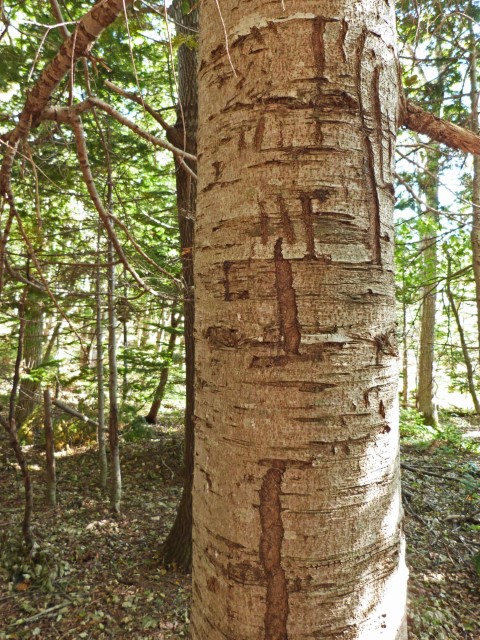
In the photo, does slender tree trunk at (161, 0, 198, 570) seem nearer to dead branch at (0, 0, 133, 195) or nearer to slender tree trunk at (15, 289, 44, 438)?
dead branch at (0, 0, 133, 195)

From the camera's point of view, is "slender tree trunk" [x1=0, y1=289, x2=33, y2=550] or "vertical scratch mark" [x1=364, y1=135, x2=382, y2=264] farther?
"slender tree trunk" [x1=0, y1=289, x2=33, y2=550]

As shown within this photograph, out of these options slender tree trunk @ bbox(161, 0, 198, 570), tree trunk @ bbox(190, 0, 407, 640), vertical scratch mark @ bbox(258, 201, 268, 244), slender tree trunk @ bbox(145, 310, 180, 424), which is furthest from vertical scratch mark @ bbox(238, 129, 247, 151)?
slender tree trunk @ bbox(145, 310, 180, 424)

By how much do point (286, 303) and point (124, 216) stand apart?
3.96 m

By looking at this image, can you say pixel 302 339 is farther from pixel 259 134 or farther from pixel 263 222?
pixel 259 134

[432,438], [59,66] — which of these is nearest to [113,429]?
[59,66]

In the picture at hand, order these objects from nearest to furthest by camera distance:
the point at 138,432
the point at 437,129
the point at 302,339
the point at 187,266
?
the point at 302,339
the point at 437,129
the point at 187,266
the point at 138,432

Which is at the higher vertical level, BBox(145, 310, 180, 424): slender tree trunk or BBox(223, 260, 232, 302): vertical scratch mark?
BBox(223, 260, 232, 302): vertical scratch mark

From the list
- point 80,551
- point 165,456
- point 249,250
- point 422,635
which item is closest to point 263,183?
point 249,250

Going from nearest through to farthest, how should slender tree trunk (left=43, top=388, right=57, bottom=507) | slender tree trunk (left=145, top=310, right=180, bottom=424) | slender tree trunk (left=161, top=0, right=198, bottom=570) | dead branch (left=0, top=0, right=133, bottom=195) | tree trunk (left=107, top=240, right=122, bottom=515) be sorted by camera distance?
Result: dead branch (left=0, top=0, right=133, bottom=195)
slender tree trunk (left=161, top=0, right=198, bottom=570)
slender tree trunk (left=43, top=388, right=57, bottom=507)
tree trunk (left=107, top=240, right=122, bottom=515)
slender tree trunk (left=145, top=310, right=180, bottom=424)

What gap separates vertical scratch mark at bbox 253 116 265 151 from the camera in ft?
2.26

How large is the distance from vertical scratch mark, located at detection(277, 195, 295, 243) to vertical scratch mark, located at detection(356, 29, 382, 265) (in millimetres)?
152

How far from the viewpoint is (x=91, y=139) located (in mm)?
5676

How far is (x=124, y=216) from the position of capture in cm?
426

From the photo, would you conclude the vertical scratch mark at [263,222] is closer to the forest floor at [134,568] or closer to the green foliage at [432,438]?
the forest floor at [134,568]
